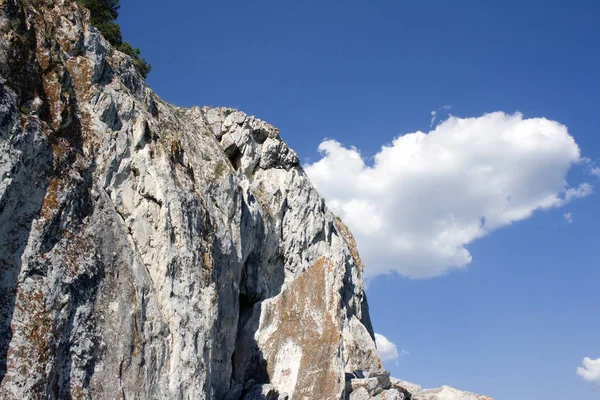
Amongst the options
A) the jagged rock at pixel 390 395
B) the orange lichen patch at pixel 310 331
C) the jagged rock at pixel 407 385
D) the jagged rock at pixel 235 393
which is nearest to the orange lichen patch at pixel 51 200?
the jagged rock at pixel 235 393

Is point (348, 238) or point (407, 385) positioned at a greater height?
point (348, 238)

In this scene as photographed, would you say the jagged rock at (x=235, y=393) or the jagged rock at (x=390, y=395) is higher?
the jagged rock at (x=390, y=395)

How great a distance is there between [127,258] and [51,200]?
13.3ft

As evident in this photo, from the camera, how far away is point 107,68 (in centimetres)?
2872

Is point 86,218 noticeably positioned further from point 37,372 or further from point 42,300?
point 37,372

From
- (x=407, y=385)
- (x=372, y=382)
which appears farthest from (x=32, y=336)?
(x=407, y=385)

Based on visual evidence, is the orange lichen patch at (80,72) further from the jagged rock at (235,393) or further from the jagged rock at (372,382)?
the jagged rock at (372,382)

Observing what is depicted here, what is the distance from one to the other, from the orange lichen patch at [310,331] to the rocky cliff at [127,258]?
0.07 meters

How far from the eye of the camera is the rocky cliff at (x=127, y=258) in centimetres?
1897

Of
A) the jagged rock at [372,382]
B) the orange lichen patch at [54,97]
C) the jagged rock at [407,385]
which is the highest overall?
the orange lichen patch at [54,97]

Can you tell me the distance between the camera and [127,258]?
2308 cm

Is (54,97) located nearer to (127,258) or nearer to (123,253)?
(123,253)

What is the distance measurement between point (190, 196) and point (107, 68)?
25.0 feet

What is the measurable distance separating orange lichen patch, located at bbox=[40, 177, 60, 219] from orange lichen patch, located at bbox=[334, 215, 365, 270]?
108 feet
